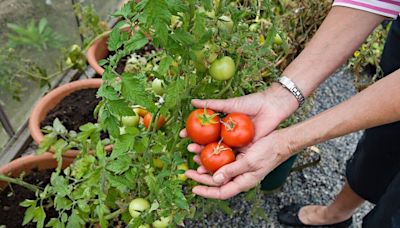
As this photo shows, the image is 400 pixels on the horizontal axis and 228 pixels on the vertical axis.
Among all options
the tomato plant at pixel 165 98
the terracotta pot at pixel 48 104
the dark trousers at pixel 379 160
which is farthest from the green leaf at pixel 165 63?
the terracotta pot at pixel 48 104

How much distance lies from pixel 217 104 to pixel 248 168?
21cm

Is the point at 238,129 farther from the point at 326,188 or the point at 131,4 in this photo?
the point at 326,188

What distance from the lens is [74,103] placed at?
6.86 ft

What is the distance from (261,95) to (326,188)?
1185mm

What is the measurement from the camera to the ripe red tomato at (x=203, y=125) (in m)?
1.11

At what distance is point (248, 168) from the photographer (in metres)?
1.16

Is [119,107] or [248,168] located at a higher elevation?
[119,107]

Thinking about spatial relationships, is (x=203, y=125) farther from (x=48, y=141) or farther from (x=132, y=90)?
(x=48, y=141)

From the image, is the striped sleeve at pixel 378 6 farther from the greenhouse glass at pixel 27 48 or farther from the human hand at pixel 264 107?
the greenhouse glass at pixel 27 48

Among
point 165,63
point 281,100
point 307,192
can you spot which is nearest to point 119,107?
point 165,63

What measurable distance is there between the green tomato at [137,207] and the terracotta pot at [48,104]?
0.63 m

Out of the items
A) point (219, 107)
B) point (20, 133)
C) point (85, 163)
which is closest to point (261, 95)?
point (219, 107)

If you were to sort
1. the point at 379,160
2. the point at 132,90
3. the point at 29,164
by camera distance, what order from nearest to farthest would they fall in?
the point at 132,90 < the point at 379,160 < the point at 29,164

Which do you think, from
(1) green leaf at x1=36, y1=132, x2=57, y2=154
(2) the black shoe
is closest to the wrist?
(1) green leaf at x1=36, y1=132, x2=57, y2=154
